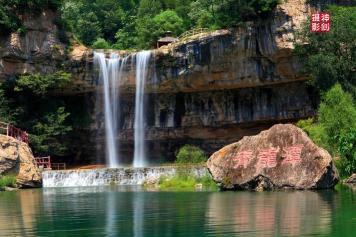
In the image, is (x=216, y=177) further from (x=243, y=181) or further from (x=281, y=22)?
(x=281, y=22)

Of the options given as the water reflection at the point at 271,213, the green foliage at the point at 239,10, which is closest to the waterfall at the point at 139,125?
the green foliage at the point at 239,10

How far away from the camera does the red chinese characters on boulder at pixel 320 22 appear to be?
36.2 m

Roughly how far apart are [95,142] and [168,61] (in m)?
7.95

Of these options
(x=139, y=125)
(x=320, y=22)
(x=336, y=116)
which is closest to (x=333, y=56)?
(x=320, y=22)

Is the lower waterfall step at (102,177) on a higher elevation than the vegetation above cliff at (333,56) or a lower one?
lower

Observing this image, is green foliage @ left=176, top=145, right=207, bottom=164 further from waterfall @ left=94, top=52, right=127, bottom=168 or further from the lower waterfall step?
the lower waterfall step

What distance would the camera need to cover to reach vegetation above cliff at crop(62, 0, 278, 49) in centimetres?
5047

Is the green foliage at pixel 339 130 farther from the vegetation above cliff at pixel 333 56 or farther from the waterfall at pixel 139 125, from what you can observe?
the waterfall at pixel 139 125

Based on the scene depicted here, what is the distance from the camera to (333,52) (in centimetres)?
3644

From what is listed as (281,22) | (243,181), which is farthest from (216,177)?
(281,22)

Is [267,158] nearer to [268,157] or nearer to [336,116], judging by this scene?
[268,157]

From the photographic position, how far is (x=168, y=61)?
39.8 metres

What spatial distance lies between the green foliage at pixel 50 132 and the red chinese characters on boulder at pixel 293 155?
19.3 m

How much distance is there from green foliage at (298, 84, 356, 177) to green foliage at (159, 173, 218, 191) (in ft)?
16.3
